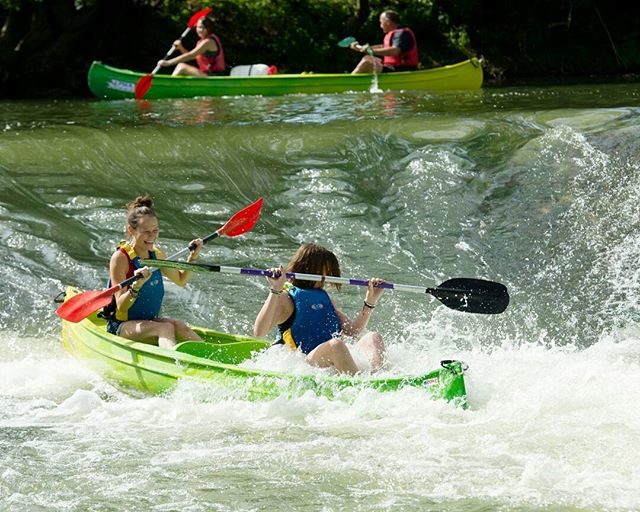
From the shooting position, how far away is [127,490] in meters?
5.38

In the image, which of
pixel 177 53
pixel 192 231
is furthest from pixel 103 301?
pixel 177 53

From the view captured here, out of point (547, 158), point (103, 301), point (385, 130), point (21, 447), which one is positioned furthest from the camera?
point (385, 130)

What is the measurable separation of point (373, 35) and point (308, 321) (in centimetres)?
1222

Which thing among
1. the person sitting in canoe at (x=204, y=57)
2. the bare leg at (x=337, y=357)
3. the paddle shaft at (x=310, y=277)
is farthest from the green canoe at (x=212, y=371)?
the person sitting in canoe at (x=204, y=57)

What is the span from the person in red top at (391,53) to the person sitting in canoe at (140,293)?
8.95 meters

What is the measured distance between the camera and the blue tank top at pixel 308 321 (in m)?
6.64

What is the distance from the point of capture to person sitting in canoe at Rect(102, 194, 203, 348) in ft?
23.3

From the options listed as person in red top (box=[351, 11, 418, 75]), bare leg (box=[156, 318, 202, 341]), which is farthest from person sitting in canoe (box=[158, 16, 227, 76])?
bare leg (box=[156, 318, 202, 341])

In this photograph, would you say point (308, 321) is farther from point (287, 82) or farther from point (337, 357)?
point (287, 82)

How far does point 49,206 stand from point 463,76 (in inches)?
290

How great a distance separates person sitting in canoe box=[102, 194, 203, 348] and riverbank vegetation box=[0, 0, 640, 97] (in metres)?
10.6

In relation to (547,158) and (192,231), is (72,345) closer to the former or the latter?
(192,231)

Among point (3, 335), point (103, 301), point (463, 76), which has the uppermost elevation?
point (463, 76)

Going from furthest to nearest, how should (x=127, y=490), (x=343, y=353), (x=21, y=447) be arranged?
1. (x=343, y=353)
2. (x=21, y=447)
3. (x=127, y=490)
